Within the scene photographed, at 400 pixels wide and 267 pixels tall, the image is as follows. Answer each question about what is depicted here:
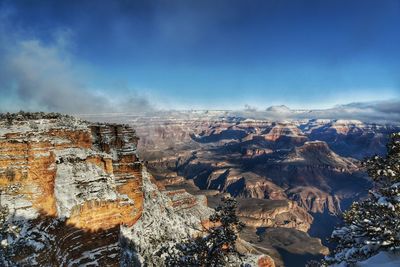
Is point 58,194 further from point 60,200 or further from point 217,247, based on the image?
point 217,247

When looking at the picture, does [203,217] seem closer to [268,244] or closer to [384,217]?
[384,217]

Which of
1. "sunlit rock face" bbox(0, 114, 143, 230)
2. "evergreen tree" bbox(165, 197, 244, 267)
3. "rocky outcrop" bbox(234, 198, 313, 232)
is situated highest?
"sunlit rock face" bbox(0, 114, 143, 230)

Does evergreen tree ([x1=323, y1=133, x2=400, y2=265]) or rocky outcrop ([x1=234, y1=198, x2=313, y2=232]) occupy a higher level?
evergreen tree ([x1=323, y1=133, x2=400, y2=265])

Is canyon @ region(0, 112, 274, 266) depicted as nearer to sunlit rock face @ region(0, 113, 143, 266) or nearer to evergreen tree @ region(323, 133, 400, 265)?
sunlit rock face @ region(0, 113, 143, 266)

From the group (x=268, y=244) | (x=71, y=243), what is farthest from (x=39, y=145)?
(x=268, y=244)

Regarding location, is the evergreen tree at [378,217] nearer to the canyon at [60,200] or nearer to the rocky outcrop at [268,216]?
the canyon at [60,200]

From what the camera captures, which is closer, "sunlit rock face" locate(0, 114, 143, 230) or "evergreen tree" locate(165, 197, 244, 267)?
"evergreen tree" locate(165, 197, 244, 267)

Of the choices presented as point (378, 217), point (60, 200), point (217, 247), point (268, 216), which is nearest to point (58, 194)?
point (60, 200)

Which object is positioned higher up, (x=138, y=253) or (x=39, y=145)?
(x=39, y=145)

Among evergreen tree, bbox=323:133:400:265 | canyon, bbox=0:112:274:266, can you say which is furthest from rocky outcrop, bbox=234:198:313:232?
evergreen tree, bbox=323:133:400:265
